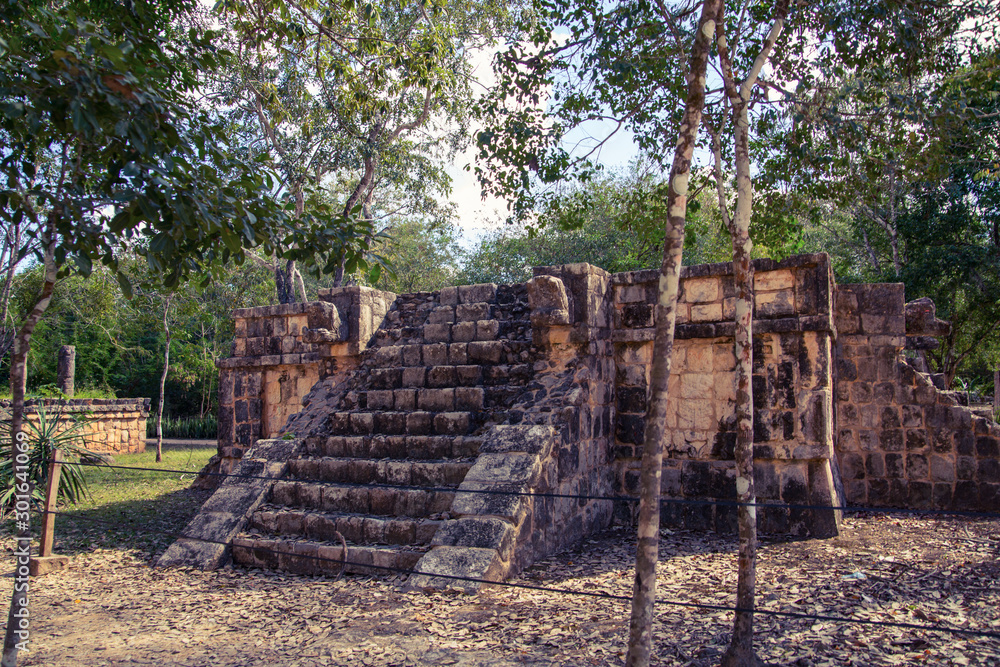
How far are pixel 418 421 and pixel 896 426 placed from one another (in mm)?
Result: 5110

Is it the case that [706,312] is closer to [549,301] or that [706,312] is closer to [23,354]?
[549,301]

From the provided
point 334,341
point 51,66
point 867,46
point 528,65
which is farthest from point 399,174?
point 51,66

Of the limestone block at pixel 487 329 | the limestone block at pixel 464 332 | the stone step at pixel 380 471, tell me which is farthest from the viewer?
the limestone block at pixel 464 332

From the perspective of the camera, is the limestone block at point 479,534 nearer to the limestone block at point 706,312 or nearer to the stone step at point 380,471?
the stone step at point 380,471

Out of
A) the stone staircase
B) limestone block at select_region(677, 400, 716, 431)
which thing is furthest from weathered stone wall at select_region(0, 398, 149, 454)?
limestone block at select_region(677, 400, 716, 431)

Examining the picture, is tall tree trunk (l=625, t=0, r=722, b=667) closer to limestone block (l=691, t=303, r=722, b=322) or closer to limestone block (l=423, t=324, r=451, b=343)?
limestone block (l=691, t=303, r=722, b=322)

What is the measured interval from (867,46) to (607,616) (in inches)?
207

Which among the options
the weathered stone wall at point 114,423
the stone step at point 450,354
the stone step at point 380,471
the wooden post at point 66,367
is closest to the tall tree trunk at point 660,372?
the stone step at point 380,471

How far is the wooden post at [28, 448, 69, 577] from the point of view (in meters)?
5.98

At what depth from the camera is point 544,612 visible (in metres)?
4.43

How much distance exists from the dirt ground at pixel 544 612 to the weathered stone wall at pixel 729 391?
0.55 metres

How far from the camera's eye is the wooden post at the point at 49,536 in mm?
5980

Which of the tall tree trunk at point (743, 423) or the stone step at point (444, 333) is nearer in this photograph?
the tall tree trunk at point (743, 423)

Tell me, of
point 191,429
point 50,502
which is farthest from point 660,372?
point 191,429
